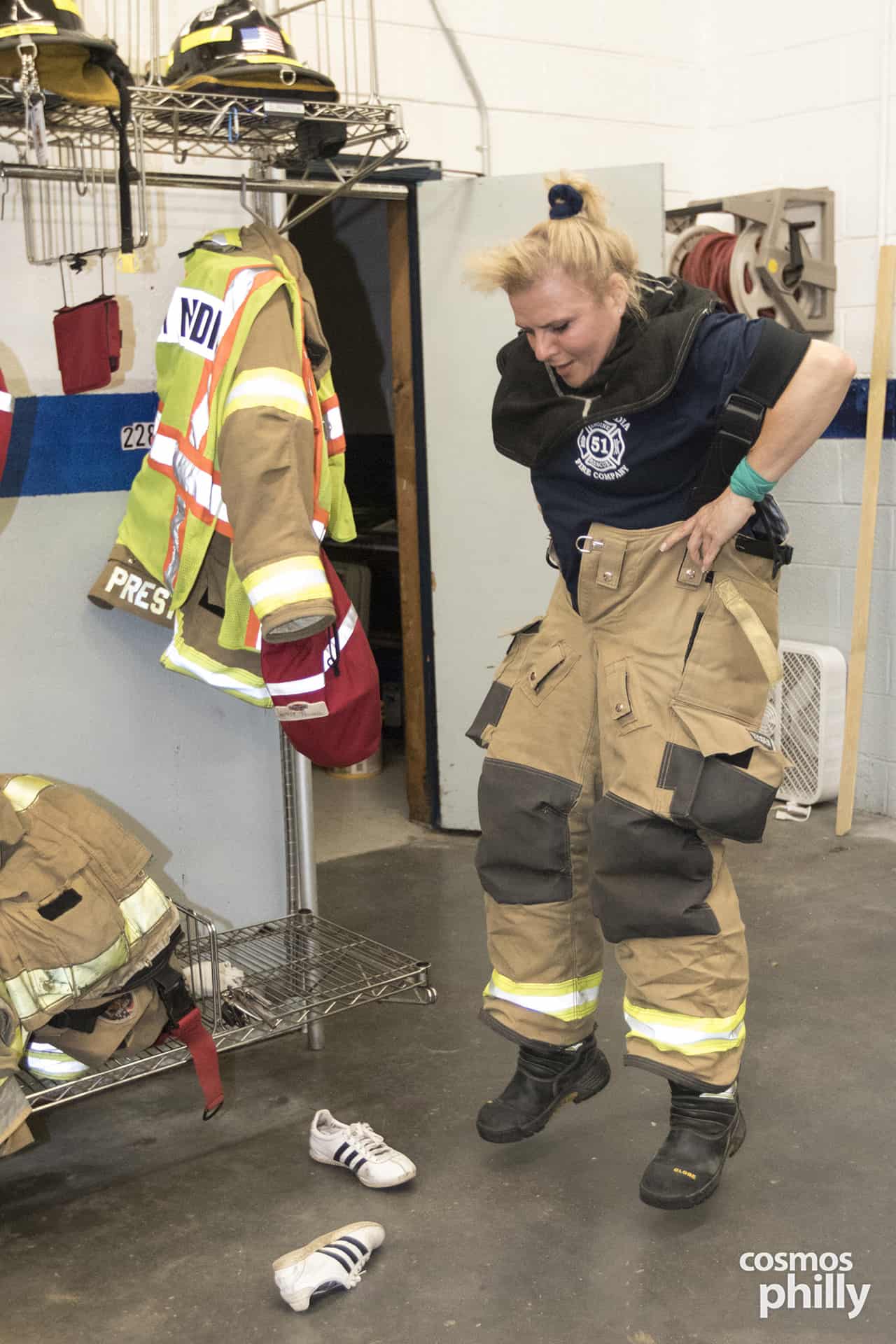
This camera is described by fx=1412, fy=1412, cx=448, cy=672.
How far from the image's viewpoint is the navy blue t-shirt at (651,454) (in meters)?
2.20

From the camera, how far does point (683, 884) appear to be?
2270mm

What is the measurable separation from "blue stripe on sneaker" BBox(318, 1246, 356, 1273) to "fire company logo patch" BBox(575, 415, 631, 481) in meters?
1.29

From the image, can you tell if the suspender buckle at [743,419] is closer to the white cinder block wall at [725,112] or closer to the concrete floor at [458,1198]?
the concrete floor at [458,1198]

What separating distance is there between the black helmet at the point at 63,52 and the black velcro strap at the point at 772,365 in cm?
116

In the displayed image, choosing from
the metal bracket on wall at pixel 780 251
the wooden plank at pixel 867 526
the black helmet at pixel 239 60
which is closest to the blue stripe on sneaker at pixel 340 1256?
the black helmet at pixel 239 60

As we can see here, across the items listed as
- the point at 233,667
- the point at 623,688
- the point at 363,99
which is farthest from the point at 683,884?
the point at 363,99

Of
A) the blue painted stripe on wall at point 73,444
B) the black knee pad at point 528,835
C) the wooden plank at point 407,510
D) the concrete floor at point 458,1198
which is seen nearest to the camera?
the concrete floor at point 458,1198

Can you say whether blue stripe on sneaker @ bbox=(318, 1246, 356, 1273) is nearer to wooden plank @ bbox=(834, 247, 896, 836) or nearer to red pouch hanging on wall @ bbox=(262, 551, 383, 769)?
red pouch hanging on wall @ bbox=(262, 551, 383, 769)

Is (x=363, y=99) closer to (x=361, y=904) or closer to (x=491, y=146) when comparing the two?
(x=491, y=146)

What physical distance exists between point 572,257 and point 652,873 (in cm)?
97

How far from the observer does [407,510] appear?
4457mm

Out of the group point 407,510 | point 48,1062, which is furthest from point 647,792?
point 407,510

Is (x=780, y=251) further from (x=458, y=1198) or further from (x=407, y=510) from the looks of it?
(x=458, y=1198)

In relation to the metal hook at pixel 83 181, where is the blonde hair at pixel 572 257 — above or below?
below
